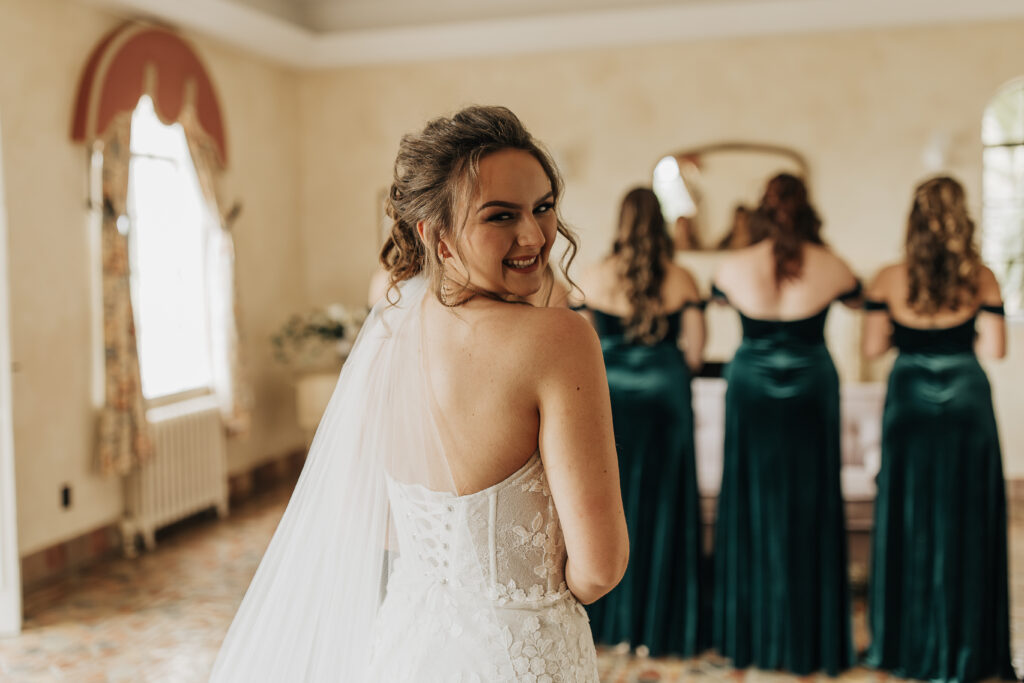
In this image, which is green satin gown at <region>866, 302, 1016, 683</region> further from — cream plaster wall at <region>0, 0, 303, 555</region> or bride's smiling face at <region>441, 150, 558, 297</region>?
cream plaster wall at <region>0, 0, 303, 555</region>

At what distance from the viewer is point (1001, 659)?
3.25 metres

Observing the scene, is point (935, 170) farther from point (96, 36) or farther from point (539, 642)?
point (539, 642)

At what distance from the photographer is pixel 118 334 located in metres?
4.64

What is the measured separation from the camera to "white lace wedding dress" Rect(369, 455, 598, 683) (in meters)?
1.26

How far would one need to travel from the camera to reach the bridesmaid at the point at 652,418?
3389 millimetres

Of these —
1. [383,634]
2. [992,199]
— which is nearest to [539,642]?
[383,634]

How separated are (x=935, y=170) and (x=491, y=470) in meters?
5.48

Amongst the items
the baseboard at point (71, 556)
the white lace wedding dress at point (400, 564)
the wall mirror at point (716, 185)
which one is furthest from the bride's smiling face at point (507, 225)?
the wall mirror at point (716, 185)

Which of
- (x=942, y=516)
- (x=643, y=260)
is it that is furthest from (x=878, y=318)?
(x=643, y=260)

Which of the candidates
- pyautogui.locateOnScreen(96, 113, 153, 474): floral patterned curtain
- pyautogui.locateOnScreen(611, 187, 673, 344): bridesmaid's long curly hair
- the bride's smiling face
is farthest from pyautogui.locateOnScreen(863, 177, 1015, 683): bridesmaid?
pyautogui.locateOnScreen(96, 113, 153, 474): floral patterned curtain

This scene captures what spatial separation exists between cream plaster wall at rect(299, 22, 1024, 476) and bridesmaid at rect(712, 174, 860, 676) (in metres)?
2.76

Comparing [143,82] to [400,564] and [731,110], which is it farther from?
[400,564]

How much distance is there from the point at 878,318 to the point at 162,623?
10.2 ft

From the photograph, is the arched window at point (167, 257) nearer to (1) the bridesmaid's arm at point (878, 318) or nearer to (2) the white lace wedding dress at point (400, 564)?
(1) the bridesmaid's arm at point (878, 318)
